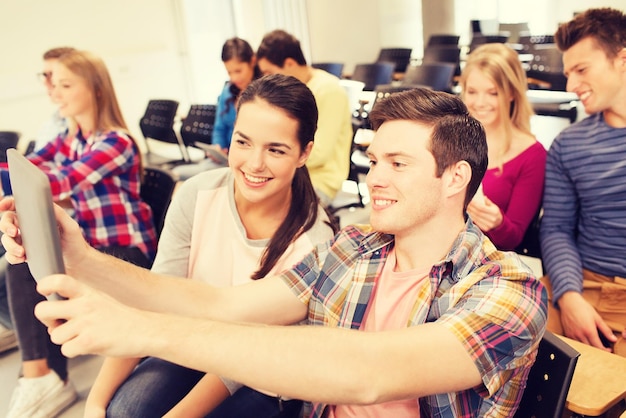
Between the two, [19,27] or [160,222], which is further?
[19,27]

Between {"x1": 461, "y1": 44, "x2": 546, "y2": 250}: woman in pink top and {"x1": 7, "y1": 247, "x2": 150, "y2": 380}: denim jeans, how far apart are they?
1.39m

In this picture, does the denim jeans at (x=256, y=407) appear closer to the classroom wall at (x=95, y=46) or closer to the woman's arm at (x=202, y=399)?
the woman's arm at (x=202, y=399)

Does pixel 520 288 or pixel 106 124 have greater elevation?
pixel 106 124

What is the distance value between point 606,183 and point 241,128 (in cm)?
118

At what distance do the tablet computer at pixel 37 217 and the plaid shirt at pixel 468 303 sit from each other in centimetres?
63

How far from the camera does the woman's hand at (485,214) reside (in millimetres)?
1763

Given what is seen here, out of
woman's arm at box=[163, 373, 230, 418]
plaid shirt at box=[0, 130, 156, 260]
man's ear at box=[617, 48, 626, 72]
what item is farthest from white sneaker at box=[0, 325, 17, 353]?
man's ear at box=[617, 48, 626, 72]

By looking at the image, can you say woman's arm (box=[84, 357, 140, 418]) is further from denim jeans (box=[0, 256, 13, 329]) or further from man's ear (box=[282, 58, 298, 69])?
man's ear (box=[282, 58, 298, 69])

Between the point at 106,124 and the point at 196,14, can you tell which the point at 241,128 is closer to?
the point at 106,124

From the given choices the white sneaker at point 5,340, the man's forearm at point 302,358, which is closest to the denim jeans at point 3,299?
the white sneaker at point 5,340

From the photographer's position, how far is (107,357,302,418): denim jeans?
4.55 ft

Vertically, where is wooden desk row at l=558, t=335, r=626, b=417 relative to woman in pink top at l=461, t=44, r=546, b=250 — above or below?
below

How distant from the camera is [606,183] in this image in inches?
70.4

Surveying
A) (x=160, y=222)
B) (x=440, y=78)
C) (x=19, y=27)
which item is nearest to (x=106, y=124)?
(x=160, y=222)
